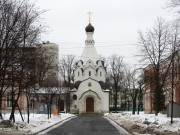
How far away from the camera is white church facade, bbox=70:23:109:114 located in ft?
307

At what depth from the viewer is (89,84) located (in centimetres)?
9519

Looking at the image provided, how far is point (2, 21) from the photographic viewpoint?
28.2m

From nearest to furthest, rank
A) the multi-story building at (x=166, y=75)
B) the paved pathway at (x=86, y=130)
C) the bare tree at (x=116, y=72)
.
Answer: the paved pathway at (x=86, y=130)
the multi-story building at (x=166, y=75)
the bare tree at (x=116, y=72)

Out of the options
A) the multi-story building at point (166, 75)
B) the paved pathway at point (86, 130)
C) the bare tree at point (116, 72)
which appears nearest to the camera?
the paved pathway at point (86, 130)

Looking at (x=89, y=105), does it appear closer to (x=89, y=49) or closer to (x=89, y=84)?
(x=89, y=84)

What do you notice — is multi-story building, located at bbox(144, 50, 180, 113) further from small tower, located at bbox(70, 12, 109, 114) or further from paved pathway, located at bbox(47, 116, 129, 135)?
small tower, located at bbox(70, 12, 109, 114)

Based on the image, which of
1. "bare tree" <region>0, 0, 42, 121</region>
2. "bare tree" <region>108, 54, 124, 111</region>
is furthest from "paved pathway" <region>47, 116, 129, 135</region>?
"bare tree" <region>108, 54, 124, 111</region>

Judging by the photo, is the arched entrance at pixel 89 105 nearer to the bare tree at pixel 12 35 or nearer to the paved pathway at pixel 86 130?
the paved pathway at pixel 86 130

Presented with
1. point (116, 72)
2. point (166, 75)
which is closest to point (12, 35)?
point (166, 75)

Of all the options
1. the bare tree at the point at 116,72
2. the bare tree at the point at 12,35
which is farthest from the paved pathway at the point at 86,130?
the bare tree at the point at 116,72

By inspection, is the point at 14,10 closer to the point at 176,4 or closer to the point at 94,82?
the point at 176,4

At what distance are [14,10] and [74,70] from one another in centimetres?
7011

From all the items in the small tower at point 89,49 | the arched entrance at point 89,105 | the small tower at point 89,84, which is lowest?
the arched entrance at point 89,105

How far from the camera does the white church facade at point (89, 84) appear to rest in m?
93.5
